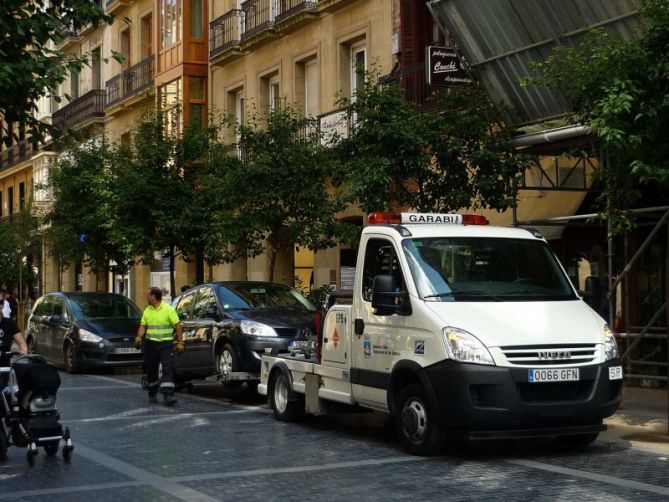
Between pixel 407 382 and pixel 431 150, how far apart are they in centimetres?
701

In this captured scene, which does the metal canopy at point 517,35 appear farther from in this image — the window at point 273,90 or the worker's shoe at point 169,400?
the window at point 273,90

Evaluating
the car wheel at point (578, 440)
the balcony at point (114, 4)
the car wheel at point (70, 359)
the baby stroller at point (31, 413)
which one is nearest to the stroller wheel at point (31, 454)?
the baby stroller at point (31, 413)

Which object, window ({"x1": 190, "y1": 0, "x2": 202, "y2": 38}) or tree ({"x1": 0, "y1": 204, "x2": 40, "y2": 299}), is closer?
window ({"x1": 190, "y1": 0, "x2": 202, "y2": 38})

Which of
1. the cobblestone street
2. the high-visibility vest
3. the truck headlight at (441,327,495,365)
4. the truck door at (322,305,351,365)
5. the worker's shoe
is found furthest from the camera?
the high-visibility vest

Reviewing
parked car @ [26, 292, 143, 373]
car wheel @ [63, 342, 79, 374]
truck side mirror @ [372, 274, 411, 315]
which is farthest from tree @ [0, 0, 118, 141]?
car wheel @ [63, 342, 79, 374]

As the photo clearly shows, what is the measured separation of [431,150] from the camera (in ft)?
57.0

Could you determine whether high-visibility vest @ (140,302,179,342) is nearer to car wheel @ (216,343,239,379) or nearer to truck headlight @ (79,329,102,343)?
car wheel @ (216,343,239,379)

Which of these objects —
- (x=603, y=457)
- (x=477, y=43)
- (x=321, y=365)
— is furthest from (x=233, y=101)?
(x=603, y=457)

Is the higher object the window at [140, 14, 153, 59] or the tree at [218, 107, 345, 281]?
the window at [140, 14, 153, 59]

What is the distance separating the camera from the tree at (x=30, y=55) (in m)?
14.1

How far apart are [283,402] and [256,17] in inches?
739

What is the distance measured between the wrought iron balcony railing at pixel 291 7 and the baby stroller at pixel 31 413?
18.5 metres

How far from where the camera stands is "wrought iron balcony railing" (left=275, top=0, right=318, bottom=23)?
27.9 metres

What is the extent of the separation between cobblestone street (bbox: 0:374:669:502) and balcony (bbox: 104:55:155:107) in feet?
83.4
